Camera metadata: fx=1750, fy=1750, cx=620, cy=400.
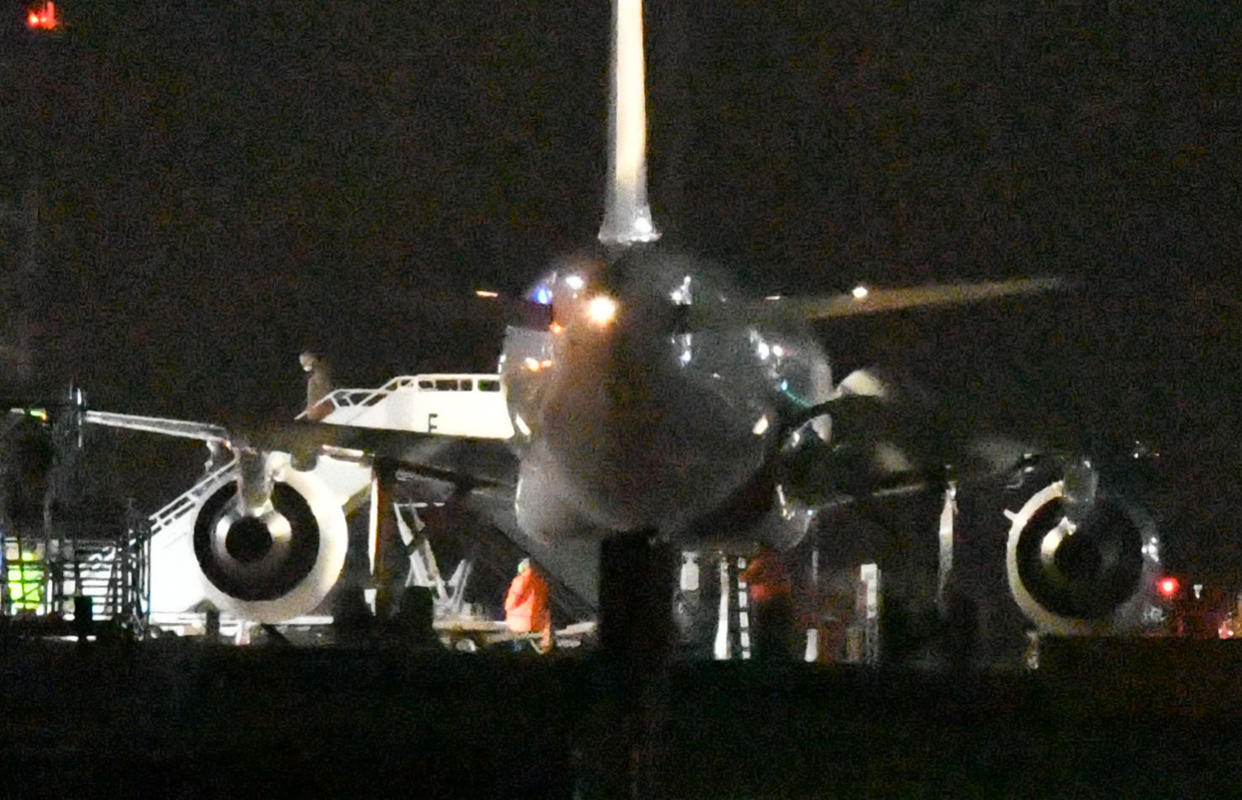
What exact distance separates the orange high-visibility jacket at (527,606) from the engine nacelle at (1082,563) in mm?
6067

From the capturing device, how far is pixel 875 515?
20125 millimetres

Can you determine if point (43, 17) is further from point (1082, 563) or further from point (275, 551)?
point (1082, 563)

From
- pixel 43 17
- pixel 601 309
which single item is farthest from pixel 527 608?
pixel 43 17

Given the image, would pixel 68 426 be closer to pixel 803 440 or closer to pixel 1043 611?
pixel 803 440

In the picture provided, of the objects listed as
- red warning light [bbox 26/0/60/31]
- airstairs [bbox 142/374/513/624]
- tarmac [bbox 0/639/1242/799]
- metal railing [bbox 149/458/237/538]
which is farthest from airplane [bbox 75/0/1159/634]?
metal railing [bbox 149/458/237/538]

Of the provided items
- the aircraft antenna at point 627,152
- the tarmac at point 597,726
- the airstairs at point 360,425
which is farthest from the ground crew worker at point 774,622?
the airstairs at point 360,425

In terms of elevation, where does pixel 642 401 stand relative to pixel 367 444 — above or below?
below

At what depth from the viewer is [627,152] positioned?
19266 millimetres

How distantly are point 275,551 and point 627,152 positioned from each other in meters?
7.35

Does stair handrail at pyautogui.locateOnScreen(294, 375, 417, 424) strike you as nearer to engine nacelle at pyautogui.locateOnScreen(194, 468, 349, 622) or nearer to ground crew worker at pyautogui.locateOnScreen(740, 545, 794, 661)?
engine nacelle at pyautogui.locateOnScreen(194, 468, 349, 622)

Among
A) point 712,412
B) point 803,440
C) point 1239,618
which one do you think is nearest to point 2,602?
point 712,412

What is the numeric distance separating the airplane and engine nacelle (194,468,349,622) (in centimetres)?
3

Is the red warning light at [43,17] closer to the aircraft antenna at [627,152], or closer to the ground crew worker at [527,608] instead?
the aircraft antenna at [627,152]

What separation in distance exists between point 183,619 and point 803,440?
1235 cm
